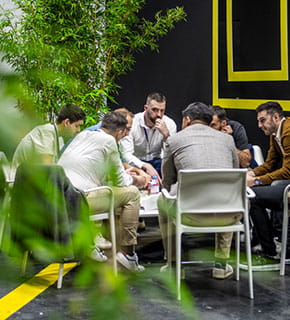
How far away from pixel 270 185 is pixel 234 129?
0.98m

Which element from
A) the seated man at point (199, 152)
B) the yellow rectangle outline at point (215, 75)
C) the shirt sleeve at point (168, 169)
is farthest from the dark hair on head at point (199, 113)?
the yellow rectangle outline at point (215, 75)

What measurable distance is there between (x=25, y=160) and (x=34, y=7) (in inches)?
25.0

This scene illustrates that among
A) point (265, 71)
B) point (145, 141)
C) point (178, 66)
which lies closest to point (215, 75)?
point (178, 66)

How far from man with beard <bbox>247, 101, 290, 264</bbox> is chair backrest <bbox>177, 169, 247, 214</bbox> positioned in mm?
666

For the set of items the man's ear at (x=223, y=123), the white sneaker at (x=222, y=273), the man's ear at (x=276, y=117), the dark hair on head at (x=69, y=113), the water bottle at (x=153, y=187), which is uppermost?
the dark hair on head at (x=69, y=113)

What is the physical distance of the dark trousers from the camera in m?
3.76

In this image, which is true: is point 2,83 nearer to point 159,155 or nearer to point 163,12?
point 159,155

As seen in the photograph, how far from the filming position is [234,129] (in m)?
4.79

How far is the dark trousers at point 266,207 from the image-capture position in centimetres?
376

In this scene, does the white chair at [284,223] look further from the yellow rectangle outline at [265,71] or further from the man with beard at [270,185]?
the yellow rectangle outline at [265,71]

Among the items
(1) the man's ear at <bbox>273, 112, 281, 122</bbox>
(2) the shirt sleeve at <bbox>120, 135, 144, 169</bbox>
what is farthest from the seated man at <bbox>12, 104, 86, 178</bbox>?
(2) the shirt sleeve at <bbox>120, 135, 144, 169</bbox>

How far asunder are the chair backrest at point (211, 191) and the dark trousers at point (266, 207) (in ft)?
2.12

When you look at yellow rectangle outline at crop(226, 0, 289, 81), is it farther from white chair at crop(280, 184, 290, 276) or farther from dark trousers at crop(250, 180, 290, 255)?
white chair at crop(280, 184, 290, 276)

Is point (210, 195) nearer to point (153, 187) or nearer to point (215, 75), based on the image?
point (153, 187)
